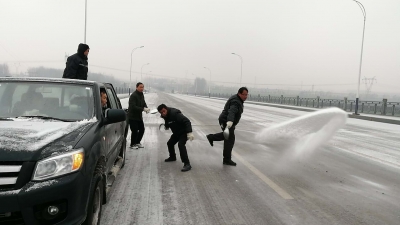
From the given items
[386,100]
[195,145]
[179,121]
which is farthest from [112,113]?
[386,100]

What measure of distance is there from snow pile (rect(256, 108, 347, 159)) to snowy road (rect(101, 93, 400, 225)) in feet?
2.35

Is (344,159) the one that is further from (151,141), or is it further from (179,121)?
(151,141)

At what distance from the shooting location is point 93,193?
10.2ft

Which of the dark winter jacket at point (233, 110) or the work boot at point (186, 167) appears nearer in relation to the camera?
the work boot at point (186, 167)

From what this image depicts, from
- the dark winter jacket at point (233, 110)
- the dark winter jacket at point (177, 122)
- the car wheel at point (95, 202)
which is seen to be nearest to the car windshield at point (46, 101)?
the car wheel at point (95, 202)

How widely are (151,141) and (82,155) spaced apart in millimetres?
7000

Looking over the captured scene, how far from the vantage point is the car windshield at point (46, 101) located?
3.82 metres

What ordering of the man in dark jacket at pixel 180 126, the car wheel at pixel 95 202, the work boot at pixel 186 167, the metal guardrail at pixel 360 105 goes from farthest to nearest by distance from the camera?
the metal guardrail at pixel 360 105, the man in dark jacket at pixel 180 126, the work boot at pixel 186 167, the car wheel at pixel 95 202

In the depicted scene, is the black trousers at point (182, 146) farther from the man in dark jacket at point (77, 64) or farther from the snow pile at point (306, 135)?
the snow pile at point (306, 135)

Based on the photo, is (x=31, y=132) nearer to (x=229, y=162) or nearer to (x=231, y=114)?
(x=231, y=114)

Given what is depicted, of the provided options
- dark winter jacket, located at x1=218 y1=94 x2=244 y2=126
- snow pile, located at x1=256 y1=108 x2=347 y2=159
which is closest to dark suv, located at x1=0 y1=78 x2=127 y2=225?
dark winter jacket, located at x1=218 y1=94 x2=244 y2=126

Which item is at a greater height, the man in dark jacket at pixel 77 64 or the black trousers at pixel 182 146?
the man in dark jacket at pixel 77 64

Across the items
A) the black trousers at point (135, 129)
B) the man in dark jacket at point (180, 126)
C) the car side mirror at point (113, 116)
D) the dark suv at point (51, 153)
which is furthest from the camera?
the black trousers at point (135, 129)

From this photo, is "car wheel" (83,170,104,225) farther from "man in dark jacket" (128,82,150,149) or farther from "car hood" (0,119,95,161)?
"man in dark jacket" (128,82,150,149)
